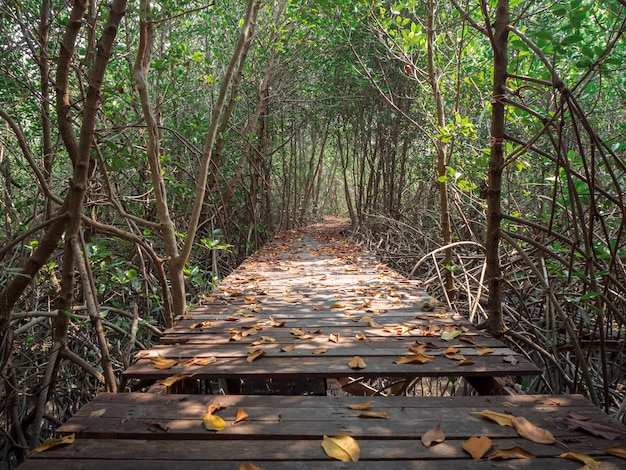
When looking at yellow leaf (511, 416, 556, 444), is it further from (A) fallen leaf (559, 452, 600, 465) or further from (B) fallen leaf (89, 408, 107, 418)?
(B) fallen leaf (89, 408, 107, 418)

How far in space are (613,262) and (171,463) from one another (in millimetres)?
1990

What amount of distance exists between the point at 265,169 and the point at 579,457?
27.5ft

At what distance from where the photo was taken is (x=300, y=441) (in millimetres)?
1299

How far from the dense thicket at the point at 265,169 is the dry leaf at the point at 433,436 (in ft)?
3.52

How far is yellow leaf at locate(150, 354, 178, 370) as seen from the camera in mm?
1845

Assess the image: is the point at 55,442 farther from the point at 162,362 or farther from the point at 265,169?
the point at 265,169

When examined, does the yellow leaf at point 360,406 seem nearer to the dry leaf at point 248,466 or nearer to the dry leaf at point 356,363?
the dry leaf at point 356,363

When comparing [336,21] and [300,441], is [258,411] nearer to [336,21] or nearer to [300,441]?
[300,441]

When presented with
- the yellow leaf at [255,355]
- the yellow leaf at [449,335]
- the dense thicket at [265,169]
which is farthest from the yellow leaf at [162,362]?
the yellow leaf at [449,335]

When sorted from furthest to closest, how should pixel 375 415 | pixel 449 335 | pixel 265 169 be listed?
pixel 265 169 < pixel 449 335 < pixel 375 415

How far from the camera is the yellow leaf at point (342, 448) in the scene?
1.21 m

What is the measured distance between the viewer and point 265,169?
912 centimetres

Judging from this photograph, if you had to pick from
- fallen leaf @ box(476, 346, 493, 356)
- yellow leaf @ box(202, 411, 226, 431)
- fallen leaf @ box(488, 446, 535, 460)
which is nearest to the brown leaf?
fallen leaf @ box(488, 446, 535, 460)

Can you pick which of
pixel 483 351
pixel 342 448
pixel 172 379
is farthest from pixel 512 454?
pixel 172 379
